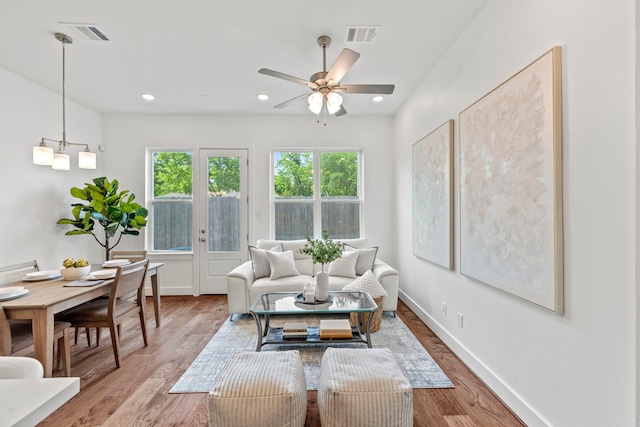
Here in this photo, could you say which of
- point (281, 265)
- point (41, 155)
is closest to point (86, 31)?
point (41, 155)

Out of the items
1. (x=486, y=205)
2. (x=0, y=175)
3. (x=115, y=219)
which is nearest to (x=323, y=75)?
(x=486, y=205)

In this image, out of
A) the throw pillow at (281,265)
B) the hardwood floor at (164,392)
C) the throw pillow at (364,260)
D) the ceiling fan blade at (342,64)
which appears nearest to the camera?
the hardwood floor at (164,392)

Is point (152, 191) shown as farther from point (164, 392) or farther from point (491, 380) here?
point (491, 380)

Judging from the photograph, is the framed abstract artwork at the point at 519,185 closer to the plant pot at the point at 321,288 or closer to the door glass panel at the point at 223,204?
the plant pot at the point at 321,288

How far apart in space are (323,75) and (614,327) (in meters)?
2.38

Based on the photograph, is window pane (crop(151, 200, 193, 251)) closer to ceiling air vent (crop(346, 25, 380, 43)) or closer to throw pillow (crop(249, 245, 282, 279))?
throw pillow (crop(249, 245, 282, 279))

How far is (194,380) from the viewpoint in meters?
2.38

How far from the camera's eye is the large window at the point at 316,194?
195 inches

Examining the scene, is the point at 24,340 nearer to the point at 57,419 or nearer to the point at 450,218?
the point at 57,419

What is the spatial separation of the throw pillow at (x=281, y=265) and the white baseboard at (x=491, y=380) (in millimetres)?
1689

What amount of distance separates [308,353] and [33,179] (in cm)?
376

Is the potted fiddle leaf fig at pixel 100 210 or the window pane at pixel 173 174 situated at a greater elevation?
the window pane at pixel 173 174

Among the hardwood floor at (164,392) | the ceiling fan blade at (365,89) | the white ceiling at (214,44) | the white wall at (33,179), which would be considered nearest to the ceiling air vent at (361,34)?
the white ceiling at (214,44)

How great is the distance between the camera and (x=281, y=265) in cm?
388
